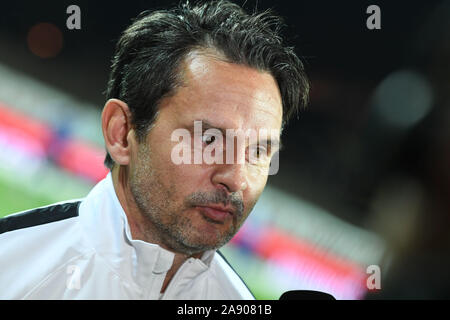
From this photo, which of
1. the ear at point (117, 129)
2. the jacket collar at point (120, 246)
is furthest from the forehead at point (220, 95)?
the jacket collar at point (120, 246)

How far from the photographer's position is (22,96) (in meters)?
1.30

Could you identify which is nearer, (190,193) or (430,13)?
(190,193)

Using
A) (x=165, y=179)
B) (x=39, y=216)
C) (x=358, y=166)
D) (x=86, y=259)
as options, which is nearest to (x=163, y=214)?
(x=165, y=179)

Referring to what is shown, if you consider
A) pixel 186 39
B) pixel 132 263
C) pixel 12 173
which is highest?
pixel 186 39

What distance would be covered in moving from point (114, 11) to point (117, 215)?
54 centimetres

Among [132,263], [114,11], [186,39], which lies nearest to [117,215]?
[132,263]

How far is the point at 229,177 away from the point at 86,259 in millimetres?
345

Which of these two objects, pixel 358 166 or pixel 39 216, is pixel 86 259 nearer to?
pixel 39 216

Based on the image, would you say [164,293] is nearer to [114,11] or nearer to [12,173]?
[12,173]

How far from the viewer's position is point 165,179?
1.09m

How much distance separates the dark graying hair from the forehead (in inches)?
1.0

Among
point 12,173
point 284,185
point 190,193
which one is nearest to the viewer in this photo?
point 190,193

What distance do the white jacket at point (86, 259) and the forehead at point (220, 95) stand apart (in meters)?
0.26

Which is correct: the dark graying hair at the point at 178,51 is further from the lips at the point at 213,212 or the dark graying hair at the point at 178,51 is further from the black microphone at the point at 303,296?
the black microphone at the point at 303,296
